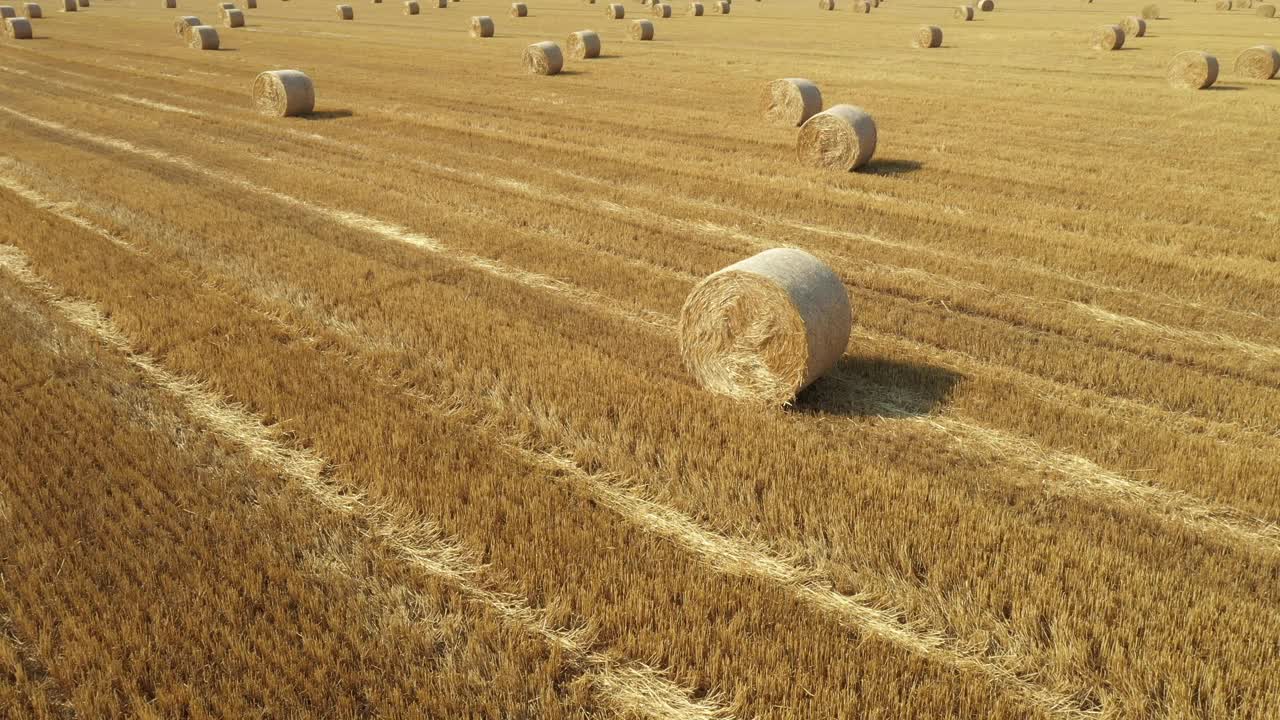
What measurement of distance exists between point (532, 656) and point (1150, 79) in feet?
100

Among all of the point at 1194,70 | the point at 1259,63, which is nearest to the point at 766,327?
the point at 1194,70

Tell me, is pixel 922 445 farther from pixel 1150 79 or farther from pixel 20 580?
pixel 1150 79

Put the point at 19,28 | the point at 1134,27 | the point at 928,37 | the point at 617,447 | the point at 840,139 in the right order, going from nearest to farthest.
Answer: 1. the point at 617,447
2. the point at 840,139
3. the point at 928,37
4. the point at 19,28
5. the point at 1134,27

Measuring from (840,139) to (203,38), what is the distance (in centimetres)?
2989

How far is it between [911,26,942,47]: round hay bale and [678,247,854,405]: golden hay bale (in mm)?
34959

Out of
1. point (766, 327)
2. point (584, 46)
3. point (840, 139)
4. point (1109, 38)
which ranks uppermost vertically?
point (1109, 38)

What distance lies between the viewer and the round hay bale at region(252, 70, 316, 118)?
66.5ft

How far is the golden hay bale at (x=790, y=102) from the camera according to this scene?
779 inches

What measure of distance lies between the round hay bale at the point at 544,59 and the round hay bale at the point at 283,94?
376 inches

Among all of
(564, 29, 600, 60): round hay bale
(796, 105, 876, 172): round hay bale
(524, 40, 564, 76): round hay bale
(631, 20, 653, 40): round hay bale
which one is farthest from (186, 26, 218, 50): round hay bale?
(796, 105, 876, 172): round hay bale

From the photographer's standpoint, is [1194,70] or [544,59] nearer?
[1194,70]

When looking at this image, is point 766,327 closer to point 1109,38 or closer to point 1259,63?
point 1259,63

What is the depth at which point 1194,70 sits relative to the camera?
25.3 meters

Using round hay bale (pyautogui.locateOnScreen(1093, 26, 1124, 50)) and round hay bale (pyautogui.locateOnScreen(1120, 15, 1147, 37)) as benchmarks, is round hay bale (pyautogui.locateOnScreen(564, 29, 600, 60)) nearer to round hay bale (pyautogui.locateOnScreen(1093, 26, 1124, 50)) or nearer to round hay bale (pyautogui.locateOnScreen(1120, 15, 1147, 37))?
round hay bale (pyautogui.locateOnScreen(1093, 26, 1124, 50))
